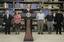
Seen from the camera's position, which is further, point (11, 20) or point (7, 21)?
point (11, 20)

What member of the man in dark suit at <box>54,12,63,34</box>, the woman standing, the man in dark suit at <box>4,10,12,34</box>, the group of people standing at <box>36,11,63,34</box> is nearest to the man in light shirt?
the group of people standing at <box>36,11,63,34</box>

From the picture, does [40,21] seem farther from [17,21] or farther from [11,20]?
[11,20]

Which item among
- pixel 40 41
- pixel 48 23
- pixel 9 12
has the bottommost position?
pixel 40 41

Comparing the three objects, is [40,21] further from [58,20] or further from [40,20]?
[58,20]

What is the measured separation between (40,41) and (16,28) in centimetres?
152

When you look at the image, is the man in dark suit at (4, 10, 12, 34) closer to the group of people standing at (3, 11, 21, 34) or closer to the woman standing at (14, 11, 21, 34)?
the group of people standing at (3, 11, 21, 34)

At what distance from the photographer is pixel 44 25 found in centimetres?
709

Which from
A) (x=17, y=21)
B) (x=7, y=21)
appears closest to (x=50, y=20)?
(x=17, y=21)

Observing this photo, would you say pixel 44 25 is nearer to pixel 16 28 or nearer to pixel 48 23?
pixel 48 23

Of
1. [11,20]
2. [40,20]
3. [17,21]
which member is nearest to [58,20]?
[40,20]

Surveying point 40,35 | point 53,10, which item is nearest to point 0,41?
point 40,35

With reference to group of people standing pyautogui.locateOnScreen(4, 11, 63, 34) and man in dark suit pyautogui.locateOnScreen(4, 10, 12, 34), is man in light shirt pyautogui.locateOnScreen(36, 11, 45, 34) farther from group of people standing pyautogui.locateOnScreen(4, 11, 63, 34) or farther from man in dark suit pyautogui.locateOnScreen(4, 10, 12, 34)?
man in dark suit pyautogui.locateOnScreen(4, 10, 12, 34)

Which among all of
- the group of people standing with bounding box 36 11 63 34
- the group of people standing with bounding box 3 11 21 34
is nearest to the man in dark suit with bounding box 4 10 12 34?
the group of people standing with bounding box 3 11 21 34

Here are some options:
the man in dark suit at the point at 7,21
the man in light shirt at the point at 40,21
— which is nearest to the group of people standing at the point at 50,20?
the man in light shirt at the point at 40,21
